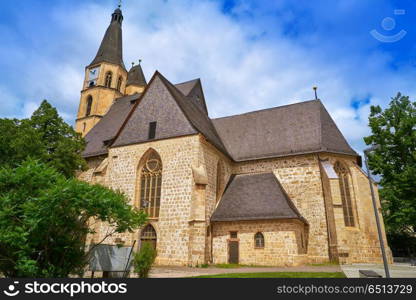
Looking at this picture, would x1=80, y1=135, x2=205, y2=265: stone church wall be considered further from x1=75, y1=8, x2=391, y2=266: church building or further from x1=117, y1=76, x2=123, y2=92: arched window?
x1=117, y1=76, x2=123, y2=92: arched window

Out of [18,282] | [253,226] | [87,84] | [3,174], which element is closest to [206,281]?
[18,282]

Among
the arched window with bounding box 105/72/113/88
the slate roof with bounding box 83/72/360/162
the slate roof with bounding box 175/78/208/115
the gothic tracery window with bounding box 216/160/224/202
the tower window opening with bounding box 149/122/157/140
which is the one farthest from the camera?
the arched window with bounding box 105/72/113/88

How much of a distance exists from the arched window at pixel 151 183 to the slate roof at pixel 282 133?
637 cm

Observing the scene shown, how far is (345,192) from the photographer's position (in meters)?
19.3

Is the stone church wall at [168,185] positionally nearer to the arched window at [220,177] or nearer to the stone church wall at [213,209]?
the stone church wall at [213,209]

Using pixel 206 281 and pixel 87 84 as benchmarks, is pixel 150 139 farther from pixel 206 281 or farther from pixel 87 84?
pixel 87 84

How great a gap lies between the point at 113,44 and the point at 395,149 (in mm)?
33064

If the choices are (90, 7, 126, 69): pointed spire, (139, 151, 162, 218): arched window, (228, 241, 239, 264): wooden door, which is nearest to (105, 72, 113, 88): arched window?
(90, 7, 126, 69): pointed spire

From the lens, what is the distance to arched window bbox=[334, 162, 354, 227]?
736 inches

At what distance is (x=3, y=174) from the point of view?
26.1ft

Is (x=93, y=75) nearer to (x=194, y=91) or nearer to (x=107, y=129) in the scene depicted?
(x=107, y=129)

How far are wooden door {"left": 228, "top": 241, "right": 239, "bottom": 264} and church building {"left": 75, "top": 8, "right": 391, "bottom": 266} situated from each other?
54 mm

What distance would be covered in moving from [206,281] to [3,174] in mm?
6239


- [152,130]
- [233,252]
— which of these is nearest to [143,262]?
[233,252]
